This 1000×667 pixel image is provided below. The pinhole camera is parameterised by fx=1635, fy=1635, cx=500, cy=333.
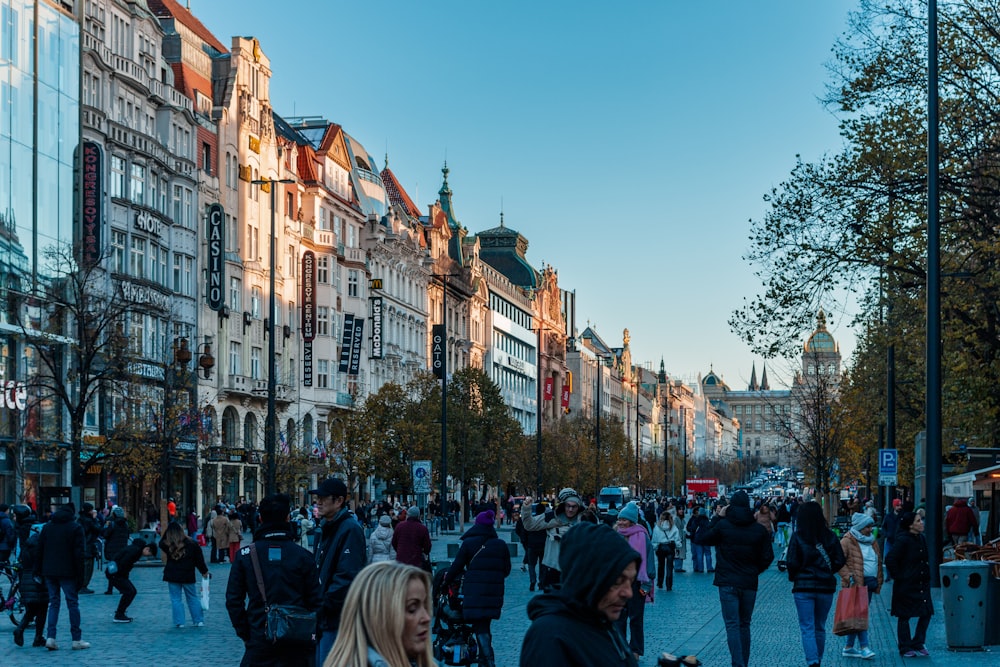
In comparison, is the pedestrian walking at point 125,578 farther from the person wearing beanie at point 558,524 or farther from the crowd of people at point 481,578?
the person wearing beanie at point 558,524

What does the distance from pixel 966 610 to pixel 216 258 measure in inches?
1901

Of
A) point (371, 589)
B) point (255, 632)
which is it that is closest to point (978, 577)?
point (255, 632)

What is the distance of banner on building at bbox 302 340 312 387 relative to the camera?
73750mm

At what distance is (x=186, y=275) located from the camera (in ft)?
205

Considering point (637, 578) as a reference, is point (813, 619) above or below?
below

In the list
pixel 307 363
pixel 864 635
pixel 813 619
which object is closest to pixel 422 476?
pixel 307 363

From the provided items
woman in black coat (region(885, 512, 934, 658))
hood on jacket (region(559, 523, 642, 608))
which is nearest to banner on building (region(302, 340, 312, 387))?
woman in black coat (region(885, 512, 934, 658))

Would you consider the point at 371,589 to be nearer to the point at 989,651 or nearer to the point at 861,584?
the point at 861,584

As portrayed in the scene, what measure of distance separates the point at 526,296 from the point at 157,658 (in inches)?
4707

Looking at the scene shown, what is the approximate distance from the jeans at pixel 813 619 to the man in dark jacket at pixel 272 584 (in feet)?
21.4

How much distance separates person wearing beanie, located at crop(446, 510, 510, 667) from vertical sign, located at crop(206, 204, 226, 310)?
4848 cm

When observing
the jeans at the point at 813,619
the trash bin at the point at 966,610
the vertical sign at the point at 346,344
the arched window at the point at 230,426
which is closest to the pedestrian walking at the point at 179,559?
the jeans at the point at 813,619

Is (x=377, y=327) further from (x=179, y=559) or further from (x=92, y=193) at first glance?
(x=179, y=559)

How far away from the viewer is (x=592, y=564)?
503 centimetres
